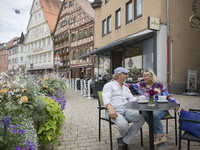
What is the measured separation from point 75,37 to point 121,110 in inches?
1052

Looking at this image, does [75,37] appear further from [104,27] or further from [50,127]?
[50,127]

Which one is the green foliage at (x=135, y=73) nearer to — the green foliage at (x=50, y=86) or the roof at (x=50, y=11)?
the green foliage at (x=50, y=86)

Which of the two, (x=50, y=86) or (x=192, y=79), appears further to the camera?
(x=192, y=79)

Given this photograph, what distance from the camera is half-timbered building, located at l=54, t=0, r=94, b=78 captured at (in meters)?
25.5

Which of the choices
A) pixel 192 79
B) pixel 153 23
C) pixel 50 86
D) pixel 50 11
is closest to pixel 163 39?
pixel 153 23

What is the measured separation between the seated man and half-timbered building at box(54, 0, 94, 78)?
832 inches

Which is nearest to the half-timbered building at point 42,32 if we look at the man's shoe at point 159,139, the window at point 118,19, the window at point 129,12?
the window at point 118,19

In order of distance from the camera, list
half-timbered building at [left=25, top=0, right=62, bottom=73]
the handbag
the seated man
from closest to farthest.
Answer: the handbag
the seated man
half-timbered building at [left=25, top=0, right=62, bottom=73]

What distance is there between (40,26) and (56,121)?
1523 inches

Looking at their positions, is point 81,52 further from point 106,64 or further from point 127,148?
point 127,148

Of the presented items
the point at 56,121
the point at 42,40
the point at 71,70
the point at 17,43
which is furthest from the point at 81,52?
the point at 17,43

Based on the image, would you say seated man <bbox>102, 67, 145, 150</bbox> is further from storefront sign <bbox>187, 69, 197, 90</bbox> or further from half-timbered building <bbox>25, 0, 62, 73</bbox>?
half-timbered building <bbox>25, 0, 62, 73</bbox>

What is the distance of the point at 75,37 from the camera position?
28656 mm

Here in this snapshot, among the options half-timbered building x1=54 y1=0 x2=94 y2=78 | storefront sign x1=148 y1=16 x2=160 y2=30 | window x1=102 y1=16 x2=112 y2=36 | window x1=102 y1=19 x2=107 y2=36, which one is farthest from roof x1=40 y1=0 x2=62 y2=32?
storefront sign x1=148 y1=16 x2=160 y2=30
